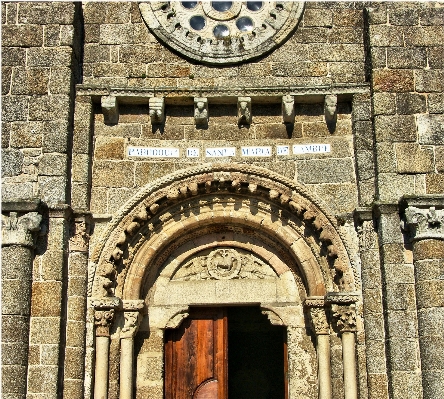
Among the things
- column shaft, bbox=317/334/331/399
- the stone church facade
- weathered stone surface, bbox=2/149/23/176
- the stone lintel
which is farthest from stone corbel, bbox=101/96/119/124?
column shaft, bbox=317/334/331/399

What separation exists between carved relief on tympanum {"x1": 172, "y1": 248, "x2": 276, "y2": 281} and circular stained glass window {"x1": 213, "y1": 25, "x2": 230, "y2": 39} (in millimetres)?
2866

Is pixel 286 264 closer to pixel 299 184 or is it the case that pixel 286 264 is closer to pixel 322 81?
pixel 299 184

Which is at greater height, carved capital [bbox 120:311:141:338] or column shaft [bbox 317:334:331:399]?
carved capital [bbox 120:311:141:338]

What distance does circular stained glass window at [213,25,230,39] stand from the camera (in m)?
9.02

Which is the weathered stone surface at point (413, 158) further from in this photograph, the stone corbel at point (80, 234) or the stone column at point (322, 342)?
the stone corbel at point (80, 234)

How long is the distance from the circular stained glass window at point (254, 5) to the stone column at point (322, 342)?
398 centimetres

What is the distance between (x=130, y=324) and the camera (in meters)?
8.00

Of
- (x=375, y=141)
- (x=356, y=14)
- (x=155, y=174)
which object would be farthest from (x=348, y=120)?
(x=155, y=174)

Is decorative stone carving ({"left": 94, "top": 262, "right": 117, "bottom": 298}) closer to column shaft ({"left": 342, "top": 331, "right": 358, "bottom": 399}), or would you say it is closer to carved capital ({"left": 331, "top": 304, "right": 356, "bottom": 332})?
carved capital ({"left": 331, "top": 304, "right": 356, "bottom": 332})

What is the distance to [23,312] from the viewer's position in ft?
24.3

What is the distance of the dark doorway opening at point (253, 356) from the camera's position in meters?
13.2

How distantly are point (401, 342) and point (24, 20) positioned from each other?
6.00 meters

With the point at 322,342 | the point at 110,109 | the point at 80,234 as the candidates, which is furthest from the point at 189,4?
the point at 322,342

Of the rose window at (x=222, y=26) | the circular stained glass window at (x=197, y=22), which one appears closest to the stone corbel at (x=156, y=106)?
the rose window at (x=222, y=26)
